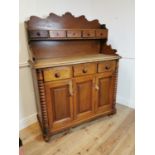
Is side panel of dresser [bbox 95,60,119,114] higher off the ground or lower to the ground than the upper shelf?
lower

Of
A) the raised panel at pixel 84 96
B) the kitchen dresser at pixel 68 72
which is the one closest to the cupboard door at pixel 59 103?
the kitchen dresser at pixel 68 72

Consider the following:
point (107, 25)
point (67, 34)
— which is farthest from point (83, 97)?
point (107, 25)

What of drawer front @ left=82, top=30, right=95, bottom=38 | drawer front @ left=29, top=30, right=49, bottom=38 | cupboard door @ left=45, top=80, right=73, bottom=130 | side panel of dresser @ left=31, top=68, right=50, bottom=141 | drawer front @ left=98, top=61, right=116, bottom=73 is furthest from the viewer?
drawer front @ left=82, top=30, right=95, bottom=38

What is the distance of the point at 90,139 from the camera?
5.38 ft

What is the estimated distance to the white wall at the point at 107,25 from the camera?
1.72m

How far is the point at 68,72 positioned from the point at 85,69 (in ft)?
0.71

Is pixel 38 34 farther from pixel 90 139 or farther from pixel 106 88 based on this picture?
→ pixel 90 139

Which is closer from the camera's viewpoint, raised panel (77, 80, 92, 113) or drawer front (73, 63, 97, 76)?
drawer front (73, 63, 97, 76)

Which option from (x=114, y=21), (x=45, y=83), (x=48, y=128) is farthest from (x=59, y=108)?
(x=114, y=21)

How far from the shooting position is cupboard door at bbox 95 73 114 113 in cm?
181

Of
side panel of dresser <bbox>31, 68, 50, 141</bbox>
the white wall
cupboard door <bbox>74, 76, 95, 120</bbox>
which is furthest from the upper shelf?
cupboard door <bbox>74, 76, 95, 120</bbox>

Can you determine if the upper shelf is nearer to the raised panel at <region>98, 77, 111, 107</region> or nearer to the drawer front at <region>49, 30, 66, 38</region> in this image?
the drawer front at <region>49, 30, 66, 38</region>

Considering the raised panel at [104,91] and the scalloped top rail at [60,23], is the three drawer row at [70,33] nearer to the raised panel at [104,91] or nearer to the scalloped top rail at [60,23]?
the scalloped top rail at [60,23]
